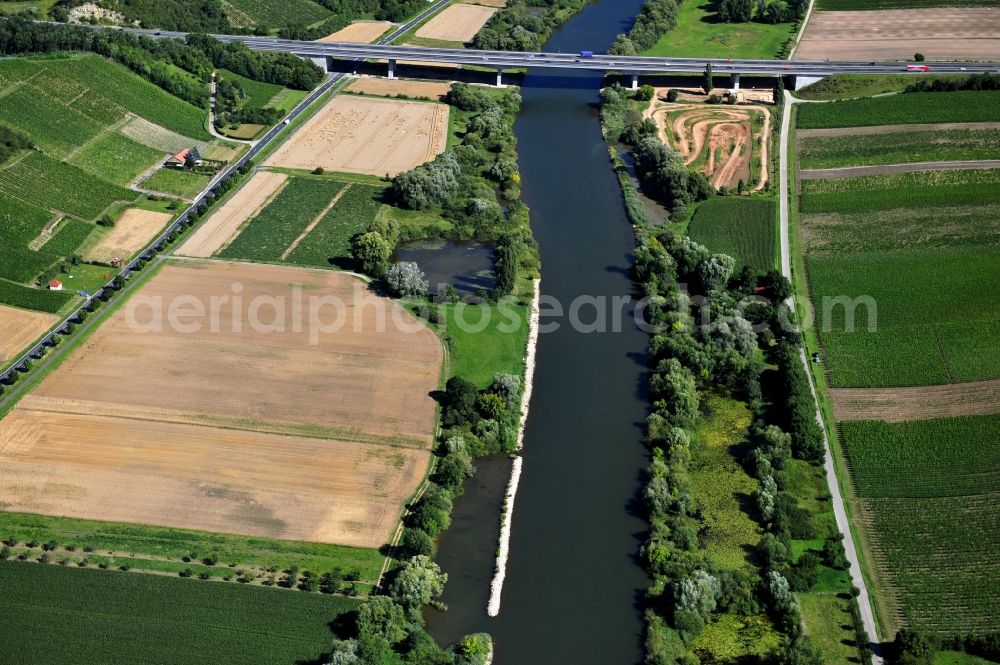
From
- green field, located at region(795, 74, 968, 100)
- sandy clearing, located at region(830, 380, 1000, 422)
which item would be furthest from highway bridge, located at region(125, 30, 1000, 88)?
sandy clearing, located at region(830, 380, 1000, 422)

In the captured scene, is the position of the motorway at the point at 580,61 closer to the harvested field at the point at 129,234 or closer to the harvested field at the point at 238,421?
the harvested field at the point at 129,234

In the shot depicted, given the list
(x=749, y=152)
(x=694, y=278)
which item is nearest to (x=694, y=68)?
(x=749, y=152)

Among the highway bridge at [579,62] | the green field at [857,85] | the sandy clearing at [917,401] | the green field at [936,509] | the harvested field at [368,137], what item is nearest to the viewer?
the green field at [936,509]

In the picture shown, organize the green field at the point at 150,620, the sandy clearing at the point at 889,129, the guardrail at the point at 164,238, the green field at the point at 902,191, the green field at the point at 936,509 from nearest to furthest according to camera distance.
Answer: the green field at the point at 150,620
the green field at the point at 936,509
the guardrail at the point at 164,238
the green field at the point at 902,191
the sandy clearing at the point at 889,129

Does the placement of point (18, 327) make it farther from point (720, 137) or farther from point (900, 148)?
point (900, 148)

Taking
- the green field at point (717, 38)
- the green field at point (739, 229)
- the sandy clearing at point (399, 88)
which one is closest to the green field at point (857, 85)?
the green field at point (717, 38)

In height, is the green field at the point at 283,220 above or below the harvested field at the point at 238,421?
above

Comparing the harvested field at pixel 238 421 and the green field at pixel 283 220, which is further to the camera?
the green field at pixel 283 220

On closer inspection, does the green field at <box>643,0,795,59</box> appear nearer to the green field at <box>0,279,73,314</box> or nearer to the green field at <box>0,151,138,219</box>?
the green field at <box>0,151,138,219</box>

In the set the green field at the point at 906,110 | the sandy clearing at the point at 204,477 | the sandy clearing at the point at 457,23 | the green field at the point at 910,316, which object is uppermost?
the sandy clearing at the point at 457,23
